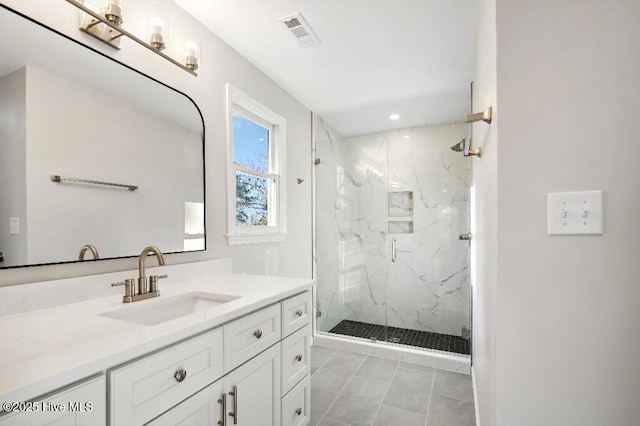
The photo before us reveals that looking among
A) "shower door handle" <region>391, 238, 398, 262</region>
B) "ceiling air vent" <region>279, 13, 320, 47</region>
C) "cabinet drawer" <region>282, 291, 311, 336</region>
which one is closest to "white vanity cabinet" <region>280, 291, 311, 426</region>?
"cabinet drawer" <region>282, 291, 311, 336</region>

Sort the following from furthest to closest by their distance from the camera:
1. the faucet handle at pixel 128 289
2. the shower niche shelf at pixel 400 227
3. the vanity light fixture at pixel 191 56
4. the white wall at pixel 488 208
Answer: the shower niche shelf at pixel 400 227 < the vanity light fixture at pixel 191 56 < the faucet handle at pixel 128 289 < the white wall at pixel 488 208

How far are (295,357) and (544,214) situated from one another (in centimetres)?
127

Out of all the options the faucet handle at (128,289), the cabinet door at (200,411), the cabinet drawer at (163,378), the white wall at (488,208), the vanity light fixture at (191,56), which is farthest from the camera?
the vanity light fixture at (191,56)

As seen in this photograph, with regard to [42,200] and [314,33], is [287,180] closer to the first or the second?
[314,33]

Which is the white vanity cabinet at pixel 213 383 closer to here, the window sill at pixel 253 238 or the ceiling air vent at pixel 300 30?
the window sill at pixel 253 238

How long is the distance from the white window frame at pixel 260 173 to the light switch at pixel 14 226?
1.04 meters

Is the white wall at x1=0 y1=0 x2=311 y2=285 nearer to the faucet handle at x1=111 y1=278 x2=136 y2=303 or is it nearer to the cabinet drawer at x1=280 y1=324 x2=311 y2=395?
the faucet handle at x1=111 y1=278 x2=136 y2=303

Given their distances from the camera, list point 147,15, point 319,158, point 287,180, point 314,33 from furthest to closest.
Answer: point 319,158
point 287,180
point 314,33
point 147,15

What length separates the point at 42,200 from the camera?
112cm

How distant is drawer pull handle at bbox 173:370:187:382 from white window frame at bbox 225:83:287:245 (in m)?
1.13

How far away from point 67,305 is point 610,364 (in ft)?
5.89

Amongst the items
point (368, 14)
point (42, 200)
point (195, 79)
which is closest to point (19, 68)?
point (42, 200)

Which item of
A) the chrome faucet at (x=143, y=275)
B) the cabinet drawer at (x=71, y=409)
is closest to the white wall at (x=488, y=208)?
the cabinet drawer at (x=71, y=409)

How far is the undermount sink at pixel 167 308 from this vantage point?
46.1 inches
